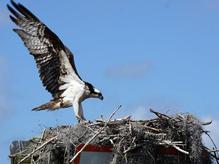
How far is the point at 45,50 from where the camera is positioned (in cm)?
1077

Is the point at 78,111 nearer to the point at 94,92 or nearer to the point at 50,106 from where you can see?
the point at 94,92

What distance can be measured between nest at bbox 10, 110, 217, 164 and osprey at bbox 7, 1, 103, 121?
57.9 inches

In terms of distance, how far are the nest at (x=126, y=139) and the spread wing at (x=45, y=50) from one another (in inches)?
64.1

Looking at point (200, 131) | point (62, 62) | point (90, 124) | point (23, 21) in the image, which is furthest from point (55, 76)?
point (200, 131)

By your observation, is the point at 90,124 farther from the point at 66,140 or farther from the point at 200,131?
the point at 200,131

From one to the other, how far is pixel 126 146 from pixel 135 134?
21 cm

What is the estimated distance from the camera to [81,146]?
27.5 ft

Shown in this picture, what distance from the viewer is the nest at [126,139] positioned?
8.65 m

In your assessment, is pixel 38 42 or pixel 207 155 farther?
pixel 38 42

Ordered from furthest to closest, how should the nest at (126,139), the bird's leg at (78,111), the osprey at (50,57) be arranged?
the osprey at (50,57) → the bird's leg at (78,111) → the nest at (126,139)

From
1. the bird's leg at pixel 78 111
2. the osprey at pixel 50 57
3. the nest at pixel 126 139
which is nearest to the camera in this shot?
the nest at pixel 126 139

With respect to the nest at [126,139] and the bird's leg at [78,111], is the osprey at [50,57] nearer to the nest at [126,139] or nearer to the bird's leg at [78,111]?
the bird's leg at [78,111]

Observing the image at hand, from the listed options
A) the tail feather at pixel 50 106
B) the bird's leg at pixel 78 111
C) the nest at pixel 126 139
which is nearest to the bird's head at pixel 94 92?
the bird's leg at pixel 78 111

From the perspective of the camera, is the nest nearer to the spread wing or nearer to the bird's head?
the bird's head
